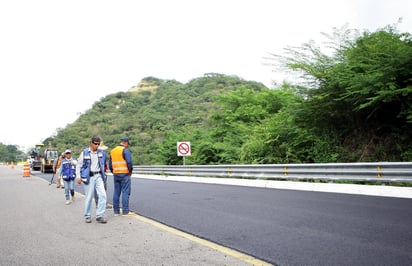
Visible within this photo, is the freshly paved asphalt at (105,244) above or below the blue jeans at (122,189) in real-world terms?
below

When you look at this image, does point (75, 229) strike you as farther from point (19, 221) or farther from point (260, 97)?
point (260, 97)

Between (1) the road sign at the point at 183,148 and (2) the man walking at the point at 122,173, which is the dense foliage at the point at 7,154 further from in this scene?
(2) the man walking at the point at 122,173

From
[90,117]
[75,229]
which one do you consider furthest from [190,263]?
[90,117]

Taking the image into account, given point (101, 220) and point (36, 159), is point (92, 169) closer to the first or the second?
point (101, 220)

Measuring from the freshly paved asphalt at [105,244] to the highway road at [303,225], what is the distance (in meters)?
0.35

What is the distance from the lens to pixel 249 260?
169 inches

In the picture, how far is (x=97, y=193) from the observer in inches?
304

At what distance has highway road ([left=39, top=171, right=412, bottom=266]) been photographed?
14.3 ft

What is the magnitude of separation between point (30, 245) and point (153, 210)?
3.30 meters

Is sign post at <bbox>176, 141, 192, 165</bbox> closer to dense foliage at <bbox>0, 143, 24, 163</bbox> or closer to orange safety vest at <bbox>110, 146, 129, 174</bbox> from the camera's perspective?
orange safety vest at <bbox>110, 146, 129, 174</bbox>

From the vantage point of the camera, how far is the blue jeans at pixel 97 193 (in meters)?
7.53

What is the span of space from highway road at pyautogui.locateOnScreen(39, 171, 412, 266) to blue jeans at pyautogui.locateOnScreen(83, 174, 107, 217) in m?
0.98

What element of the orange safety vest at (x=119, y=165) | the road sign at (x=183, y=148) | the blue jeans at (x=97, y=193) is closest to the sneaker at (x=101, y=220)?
the blue jeans at (x=97, y=193)

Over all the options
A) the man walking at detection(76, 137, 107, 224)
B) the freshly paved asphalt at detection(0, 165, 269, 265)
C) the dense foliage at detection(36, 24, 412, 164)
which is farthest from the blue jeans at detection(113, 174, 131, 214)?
the dense foliage at detection(36, 24, 412, 164)
